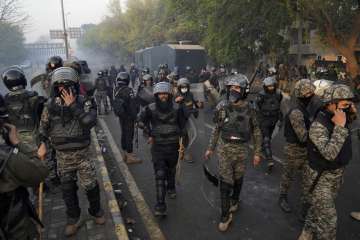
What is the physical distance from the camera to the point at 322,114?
3773 mm

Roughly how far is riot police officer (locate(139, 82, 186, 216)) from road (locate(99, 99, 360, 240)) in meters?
0.46

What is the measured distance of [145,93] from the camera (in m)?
8.29

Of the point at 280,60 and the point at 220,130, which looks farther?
the point at 280,60

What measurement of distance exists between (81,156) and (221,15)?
15.4 m

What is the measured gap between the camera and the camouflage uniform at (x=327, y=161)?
3.58 meters

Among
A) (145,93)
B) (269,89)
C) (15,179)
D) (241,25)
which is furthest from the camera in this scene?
(241,25)

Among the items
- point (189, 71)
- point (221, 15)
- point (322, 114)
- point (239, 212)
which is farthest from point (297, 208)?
point (189, 71)

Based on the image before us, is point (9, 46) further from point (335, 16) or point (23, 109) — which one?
point (23, 109)

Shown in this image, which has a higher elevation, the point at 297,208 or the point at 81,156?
the point at 81,156

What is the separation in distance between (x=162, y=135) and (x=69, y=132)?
1.43m

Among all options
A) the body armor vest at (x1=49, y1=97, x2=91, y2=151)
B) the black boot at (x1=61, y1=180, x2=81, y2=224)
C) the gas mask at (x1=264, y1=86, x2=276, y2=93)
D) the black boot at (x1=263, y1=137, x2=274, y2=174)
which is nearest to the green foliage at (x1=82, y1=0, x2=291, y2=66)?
the gas mask at (x1=264, y1=86, x2=276, y2=93)

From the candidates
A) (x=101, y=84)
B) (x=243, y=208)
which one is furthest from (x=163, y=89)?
(x=101, y=84)

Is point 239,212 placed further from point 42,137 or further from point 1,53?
point 1,53

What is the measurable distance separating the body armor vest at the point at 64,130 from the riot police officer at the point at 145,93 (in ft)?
11.9
